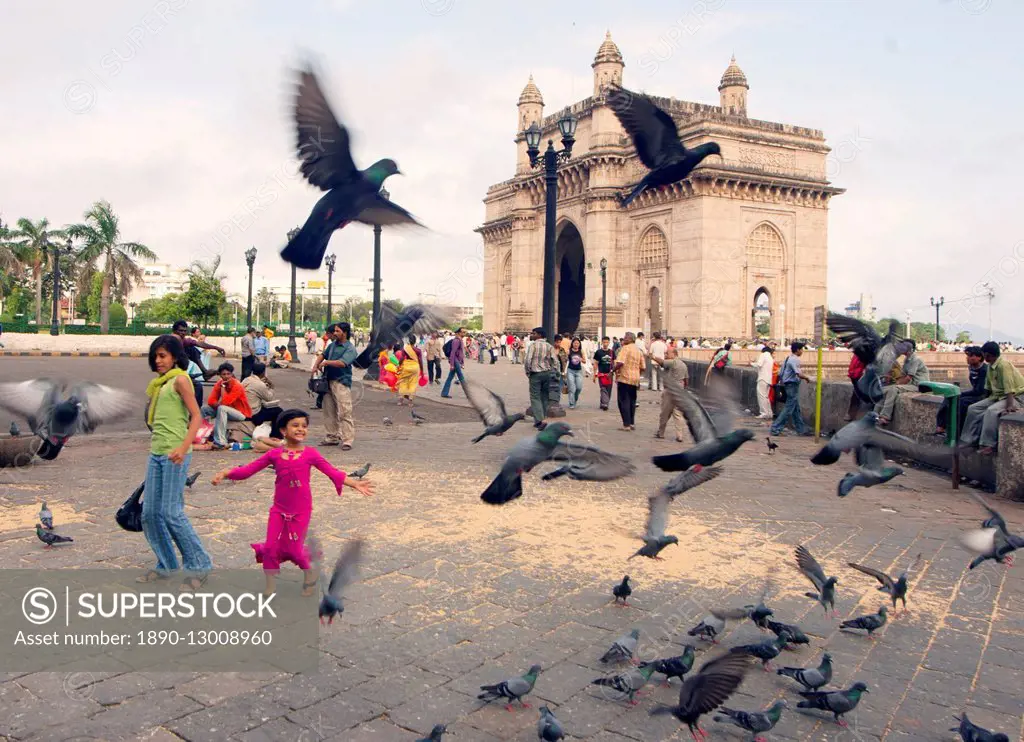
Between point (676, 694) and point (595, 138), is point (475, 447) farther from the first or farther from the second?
point (595, 138)

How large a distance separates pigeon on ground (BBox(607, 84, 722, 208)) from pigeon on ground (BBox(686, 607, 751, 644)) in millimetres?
2262

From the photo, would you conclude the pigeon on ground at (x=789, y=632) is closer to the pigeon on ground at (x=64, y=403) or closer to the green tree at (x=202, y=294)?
the pigeon on ground at (x=64, y=403)

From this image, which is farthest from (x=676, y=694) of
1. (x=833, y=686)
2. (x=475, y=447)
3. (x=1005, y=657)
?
(x=475, y=447)

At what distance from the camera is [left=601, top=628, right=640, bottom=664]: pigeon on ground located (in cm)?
376

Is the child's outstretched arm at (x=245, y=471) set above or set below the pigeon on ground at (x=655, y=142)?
below

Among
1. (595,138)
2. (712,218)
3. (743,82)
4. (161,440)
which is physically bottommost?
(161,440)

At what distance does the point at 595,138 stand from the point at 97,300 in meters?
43.2

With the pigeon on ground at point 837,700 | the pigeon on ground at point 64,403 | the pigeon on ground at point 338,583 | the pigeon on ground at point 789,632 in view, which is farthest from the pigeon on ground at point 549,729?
the pigeon on ground at point 64,403

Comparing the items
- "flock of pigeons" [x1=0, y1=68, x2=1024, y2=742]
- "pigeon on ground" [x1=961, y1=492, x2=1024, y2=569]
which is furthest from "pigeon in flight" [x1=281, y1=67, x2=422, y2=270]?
"pigeon on ground" [x1=961, y1=492, x2=1024, y2=569]

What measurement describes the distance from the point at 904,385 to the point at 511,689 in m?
9.64

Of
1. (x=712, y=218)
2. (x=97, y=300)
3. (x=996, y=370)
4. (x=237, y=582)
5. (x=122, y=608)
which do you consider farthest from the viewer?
(x=97, y=300)

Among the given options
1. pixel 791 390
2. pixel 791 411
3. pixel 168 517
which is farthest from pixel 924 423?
pixel 168 517

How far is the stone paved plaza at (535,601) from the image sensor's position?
3.33 meters

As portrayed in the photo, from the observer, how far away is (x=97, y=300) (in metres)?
63.7
